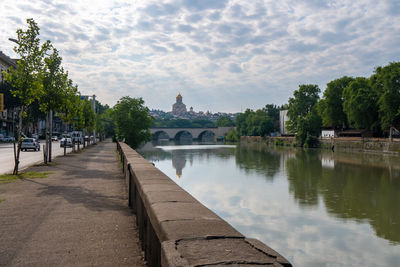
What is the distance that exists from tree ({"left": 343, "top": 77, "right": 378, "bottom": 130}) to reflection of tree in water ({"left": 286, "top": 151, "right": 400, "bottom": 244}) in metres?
29.1

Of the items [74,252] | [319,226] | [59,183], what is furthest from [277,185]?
[74,252]

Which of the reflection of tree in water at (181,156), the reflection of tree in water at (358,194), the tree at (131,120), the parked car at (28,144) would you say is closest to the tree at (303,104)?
the reflection of tree in water at (181,156)

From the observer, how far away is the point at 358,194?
71.4 feet

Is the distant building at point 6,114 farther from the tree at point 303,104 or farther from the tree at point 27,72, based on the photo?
the tree at point 303,104

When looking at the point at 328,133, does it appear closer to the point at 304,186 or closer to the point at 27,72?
the point at 304,186

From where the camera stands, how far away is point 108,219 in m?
7.36

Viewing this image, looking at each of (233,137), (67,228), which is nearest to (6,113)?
(67,228)

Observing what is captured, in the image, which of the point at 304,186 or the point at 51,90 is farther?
the point at 304,186

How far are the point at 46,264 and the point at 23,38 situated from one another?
47.9 feet

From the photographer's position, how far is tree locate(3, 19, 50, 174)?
15.9 m

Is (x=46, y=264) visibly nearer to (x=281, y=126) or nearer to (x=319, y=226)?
(x=319, y=226)

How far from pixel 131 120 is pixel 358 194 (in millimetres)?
41403

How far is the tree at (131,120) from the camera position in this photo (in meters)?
57.4

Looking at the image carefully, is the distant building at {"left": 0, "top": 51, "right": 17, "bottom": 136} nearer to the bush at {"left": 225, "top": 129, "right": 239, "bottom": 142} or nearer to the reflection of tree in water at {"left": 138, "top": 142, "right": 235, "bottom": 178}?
the reflection of tree in water at {"left": 138, "top": 142, "right": 235, "bottom": 178}
